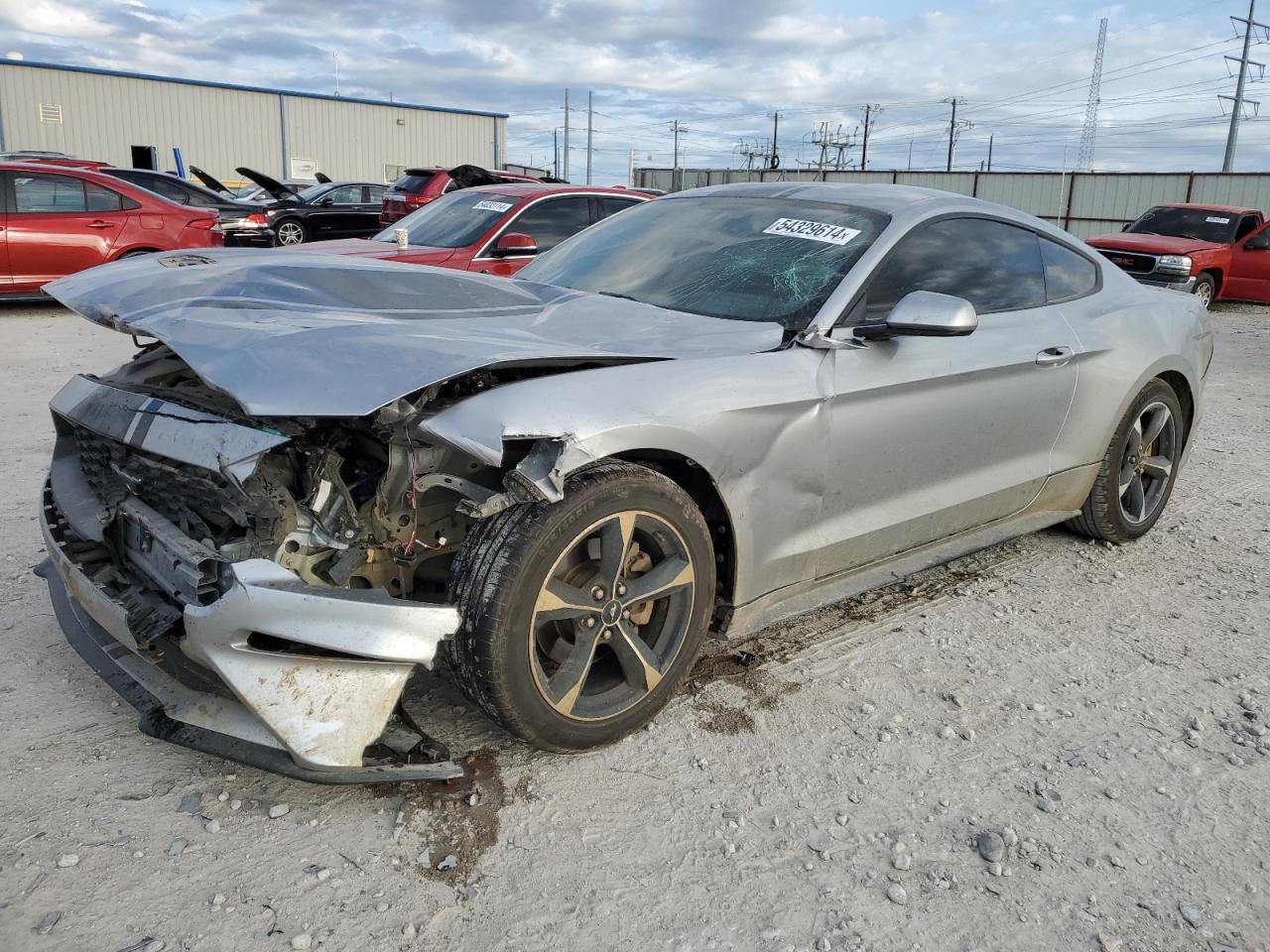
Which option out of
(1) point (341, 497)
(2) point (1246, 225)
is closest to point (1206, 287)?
(2) point (1246, 225)

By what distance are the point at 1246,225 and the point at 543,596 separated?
15447 mm

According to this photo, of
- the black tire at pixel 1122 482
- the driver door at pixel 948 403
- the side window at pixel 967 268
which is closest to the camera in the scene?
the driver door at pixel 948 403

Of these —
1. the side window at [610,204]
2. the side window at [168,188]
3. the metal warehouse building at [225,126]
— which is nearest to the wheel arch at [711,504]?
the side window at [610,204]

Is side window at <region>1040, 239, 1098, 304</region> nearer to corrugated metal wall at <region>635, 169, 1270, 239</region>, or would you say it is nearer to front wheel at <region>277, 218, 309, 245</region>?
front wheel at <region>277, 218, 309, 245</region>

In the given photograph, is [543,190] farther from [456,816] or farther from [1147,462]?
[456,816]

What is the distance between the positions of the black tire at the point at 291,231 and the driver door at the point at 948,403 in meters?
14.2

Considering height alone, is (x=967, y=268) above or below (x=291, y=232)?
above

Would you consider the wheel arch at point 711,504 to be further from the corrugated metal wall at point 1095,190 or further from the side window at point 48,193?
the corrugated metal wall at point 1095,190

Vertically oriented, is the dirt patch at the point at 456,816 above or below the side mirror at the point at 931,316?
below

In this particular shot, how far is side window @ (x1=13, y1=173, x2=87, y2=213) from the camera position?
33.0 ft

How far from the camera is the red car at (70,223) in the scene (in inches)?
394

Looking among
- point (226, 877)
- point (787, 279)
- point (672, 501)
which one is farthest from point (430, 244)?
point (226, 877)

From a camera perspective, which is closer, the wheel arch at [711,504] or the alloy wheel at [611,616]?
the alloy wheel at [611,616]

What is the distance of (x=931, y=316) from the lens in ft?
9.61
